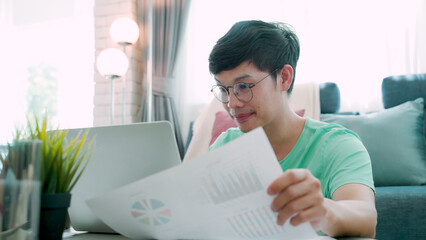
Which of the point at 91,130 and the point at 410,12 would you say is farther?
the point at 410,12

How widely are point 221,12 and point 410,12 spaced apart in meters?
1.41

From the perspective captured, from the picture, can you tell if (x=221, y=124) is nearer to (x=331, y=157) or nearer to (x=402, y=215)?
(x=402, y=215)

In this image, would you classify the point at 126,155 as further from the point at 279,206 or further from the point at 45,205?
the point at 279,206

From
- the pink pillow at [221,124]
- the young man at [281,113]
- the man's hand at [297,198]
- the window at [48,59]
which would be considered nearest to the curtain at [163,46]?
the window at [48,59]

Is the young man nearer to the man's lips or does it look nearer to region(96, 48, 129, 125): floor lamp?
the man's lips

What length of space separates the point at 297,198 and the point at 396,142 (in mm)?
1642

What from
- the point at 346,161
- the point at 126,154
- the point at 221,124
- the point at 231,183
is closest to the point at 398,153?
the point at 221,124

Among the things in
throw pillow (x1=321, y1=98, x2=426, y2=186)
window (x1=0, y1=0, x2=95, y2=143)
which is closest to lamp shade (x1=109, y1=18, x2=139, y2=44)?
window (x1=0, y1=0, x2=95, y2=143)

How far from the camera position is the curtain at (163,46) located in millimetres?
3164

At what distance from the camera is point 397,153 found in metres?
1.87

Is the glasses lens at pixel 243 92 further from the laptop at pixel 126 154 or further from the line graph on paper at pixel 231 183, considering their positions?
the line graph on paper at pixel 231 183

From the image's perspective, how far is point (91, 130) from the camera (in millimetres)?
749

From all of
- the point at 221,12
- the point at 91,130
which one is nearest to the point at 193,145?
the point at 221,12

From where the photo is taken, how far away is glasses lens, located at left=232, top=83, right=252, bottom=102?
3.28ft
